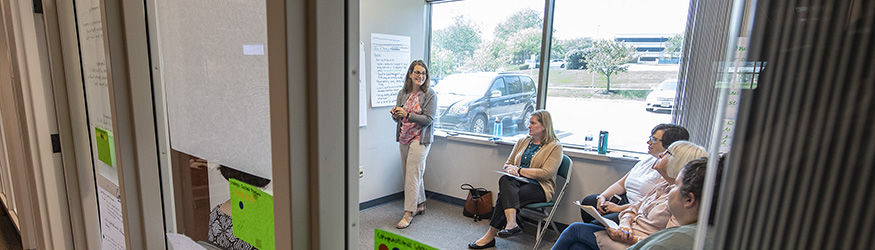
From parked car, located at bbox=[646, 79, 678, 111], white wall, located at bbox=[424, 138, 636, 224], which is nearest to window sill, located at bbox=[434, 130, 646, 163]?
white wall, located at bbox=[424, 138, 636, 224]

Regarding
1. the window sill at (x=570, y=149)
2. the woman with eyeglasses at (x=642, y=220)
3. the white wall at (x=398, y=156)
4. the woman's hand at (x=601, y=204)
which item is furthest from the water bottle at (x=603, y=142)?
the woman with eyeglasses at (x=642, y=220)

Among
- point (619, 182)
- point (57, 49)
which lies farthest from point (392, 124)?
point (57, 49)

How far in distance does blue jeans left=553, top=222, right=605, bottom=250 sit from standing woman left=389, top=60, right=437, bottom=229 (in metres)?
1.52

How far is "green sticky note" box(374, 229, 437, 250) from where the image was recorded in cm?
62

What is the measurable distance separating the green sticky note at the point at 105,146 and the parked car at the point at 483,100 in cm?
293

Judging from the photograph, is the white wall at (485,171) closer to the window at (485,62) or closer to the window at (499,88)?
the window at (485,62)

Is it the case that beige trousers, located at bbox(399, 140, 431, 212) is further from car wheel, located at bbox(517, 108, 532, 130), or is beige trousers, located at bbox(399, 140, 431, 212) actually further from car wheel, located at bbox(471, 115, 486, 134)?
car wheel, located at bbox(517, 108, 532, 130)

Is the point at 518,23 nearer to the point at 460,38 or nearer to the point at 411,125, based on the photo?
the point at 460,38

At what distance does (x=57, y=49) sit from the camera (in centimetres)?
139

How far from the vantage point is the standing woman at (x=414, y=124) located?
343 cm

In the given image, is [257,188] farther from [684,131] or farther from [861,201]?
[684,131]

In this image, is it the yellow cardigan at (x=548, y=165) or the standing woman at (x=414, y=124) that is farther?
the standing woman at (x=414, y=124)

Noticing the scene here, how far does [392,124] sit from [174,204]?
2830mm

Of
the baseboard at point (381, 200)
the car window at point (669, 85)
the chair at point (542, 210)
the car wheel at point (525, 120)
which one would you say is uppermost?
the car window at point (669, 85)
